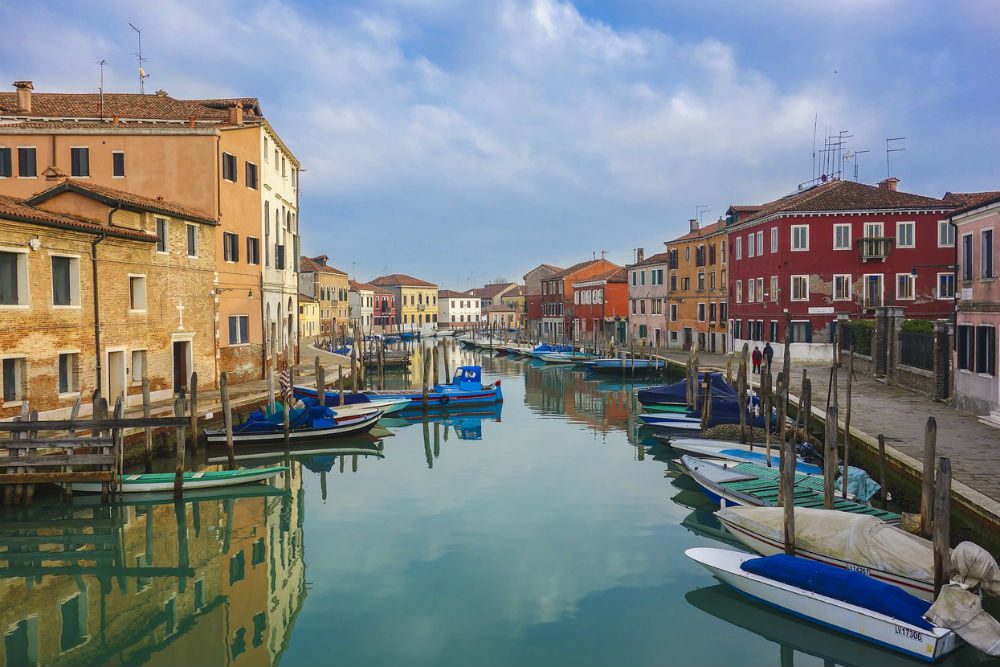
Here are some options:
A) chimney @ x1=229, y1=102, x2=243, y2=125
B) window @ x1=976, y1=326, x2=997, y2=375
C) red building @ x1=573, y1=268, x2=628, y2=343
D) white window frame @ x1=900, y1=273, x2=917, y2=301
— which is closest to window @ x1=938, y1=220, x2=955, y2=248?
white window frame @ x1=900, y1=273, x2=917, y2=301

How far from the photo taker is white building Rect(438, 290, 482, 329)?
12256cm

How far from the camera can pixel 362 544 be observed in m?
13.4

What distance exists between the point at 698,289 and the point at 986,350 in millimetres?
33319

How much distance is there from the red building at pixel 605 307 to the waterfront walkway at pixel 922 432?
3752 cm

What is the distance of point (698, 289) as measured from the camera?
51.0m

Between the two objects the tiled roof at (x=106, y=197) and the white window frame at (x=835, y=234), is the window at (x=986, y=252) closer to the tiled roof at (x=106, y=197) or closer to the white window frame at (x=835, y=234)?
the white window frame at (x=835, y=234)

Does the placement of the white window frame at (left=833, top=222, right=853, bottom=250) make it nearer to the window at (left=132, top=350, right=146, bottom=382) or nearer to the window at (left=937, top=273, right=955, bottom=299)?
the window at (left=937, top=273, right=955, bottom=299)

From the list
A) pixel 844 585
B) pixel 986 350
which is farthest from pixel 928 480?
pixel 986 350

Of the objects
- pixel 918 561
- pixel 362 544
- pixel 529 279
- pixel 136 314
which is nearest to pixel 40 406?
pixel 136 314

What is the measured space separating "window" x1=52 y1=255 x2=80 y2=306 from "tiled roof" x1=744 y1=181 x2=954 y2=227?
3118 centimetres

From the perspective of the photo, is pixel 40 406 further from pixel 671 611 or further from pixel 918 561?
pixel 918 561

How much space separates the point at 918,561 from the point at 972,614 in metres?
1.07

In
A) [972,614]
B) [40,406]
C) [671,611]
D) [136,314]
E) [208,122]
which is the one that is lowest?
[671,611]

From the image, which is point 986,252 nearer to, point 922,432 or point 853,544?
point 922,432
